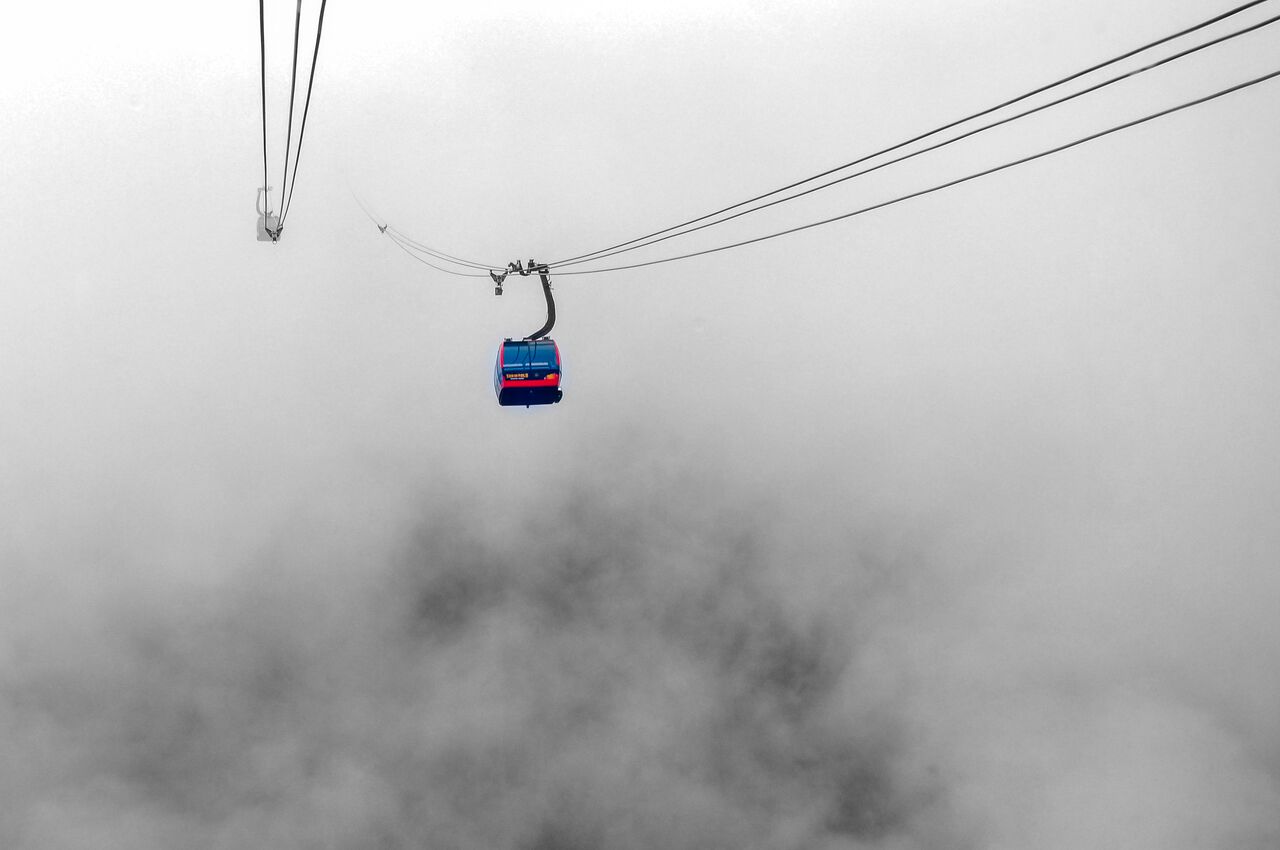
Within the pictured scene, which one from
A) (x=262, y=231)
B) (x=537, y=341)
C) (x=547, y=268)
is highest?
(x=262, y=231)

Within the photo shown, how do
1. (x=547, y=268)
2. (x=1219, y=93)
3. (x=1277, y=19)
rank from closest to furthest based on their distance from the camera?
(x=1277, y=19)
(x=1219, y=93)
(x=547, y=268)

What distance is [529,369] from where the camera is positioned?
124ft

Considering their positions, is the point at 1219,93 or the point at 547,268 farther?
the point at 547,268

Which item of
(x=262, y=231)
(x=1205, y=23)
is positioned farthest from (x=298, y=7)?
(x=262, y=231)

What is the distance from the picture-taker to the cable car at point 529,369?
37656 millimetres

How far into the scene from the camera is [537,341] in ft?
125

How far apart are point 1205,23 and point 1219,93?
5.37ft

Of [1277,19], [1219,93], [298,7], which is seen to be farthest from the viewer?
[298,7]

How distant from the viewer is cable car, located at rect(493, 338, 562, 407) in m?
37.7

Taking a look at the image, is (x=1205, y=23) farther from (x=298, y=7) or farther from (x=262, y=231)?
(x=262, y=231)

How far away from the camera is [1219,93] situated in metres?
13.1

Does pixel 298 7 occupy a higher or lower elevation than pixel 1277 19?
higher

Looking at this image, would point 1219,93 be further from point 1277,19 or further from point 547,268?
point 547,268

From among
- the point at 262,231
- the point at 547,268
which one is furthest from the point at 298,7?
the point at 262,231
